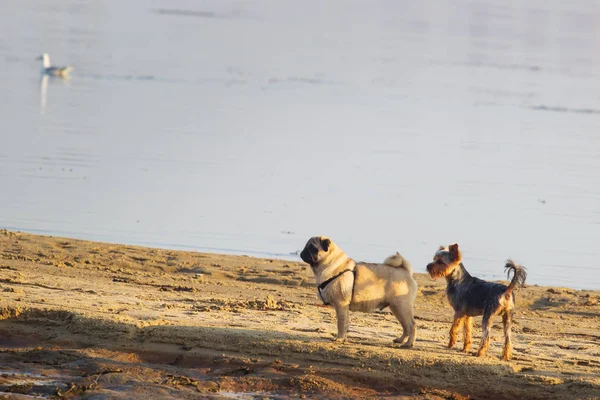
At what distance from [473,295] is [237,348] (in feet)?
7.42

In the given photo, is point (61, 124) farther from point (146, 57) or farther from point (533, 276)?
point (146, 57)

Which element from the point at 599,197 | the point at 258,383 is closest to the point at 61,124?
the point at 599,197

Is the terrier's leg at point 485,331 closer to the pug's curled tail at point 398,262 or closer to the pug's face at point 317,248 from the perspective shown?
the pug's curled tail at point 398,262

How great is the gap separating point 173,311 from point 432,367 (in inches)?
121

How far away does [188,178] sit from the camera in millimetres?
21266

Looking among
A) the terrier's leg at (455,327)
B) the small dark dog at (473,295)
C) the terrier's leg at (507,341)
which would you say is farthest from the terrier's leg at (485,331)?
the terrier's leg at (455,327)

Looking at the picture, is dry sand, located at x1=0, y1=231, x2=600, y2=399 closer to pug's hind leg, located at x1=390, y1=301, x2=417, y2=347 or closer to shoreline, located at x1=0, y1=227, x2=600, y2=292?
pug's hind leg, located at x1=390, y1=301, x2=417, y2=347

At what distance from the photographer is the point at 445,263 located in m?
10.3

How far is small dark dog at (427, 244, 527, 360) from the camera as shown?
32.7 ft

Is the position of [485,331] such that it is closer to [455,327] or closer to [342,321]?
[455,327]

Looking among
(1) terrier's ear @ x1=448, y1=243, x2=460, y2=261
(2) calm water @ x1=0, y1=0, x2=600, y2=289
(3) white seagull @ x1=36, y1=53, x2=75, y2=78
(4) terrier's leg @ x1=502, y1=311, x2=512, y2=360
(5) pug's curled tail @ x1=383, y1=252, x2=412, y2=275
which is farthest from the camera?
(3) white seagull @ x1=36, y1=53, x2=75, y2=78

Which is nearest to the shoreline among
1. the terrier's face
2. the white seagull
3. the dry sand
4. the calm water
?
the calm water

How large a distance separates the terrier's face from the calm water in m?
6.27

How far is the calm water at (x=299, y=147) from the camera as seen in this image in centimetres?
1820
